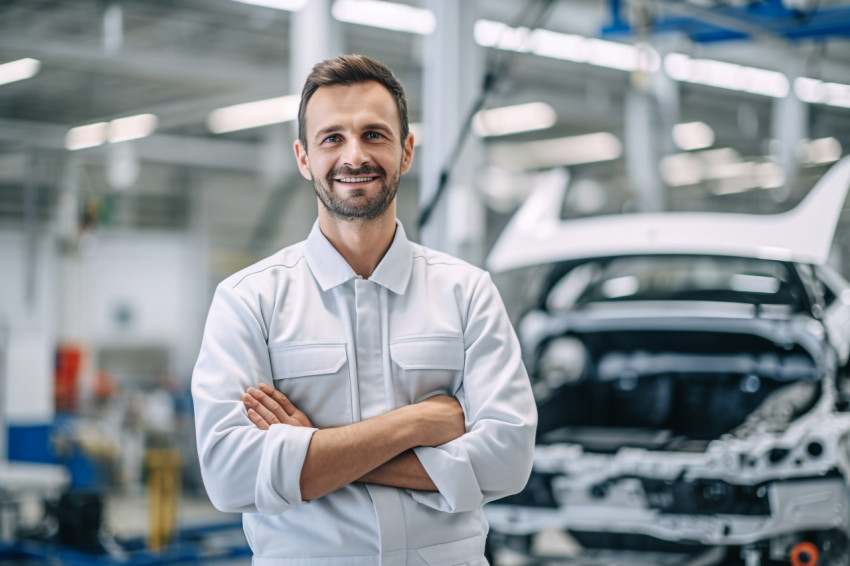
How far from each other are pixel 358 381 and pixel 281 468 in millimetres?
249

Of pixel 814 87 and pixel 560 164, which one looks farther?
pixel 560 164

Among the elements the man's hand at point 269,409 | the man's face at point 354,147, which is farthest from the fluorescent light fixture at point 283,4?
the man's hand at point 269,409

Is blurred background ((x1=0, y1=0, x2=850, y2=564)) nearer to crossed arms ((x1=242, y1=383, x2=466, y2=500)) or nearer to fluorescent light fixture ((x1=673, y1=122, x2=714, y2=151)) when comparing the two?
fluorescent light fixture ((x1=673, y1=122, x2=714, y2=151))

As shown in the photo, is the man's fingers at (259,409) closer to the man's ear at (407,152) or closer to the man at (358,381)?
the man at (358,381)

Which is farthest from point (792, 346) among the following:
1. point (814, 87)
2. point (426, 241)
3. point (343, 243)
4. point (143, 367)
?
point (143, 367)

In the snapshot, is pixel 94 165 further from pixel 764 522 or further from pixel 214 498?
pixel 214 498

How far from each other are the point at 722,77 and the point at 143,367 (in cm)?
1052

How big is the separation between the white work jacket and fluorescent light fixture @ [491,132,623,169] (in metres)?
12.9

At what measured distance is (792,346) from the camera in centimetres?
451

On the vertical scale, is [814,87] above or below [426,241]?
above

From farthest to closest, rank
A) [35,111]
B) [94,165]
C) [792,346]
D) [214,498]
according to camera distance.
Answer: [94,165] < [35,111] < [792,346] < [214,498]

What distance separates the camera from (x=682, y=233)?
14.1 ft

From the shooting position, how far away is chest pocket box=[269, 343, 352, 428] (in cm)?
178

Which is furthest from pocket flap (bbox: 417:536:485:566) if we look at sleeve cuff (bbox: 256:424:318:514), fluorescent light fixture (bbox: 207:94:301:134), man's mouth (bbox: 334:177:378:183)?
fluorescent light fixture (bbox: 207:94:301:134)
